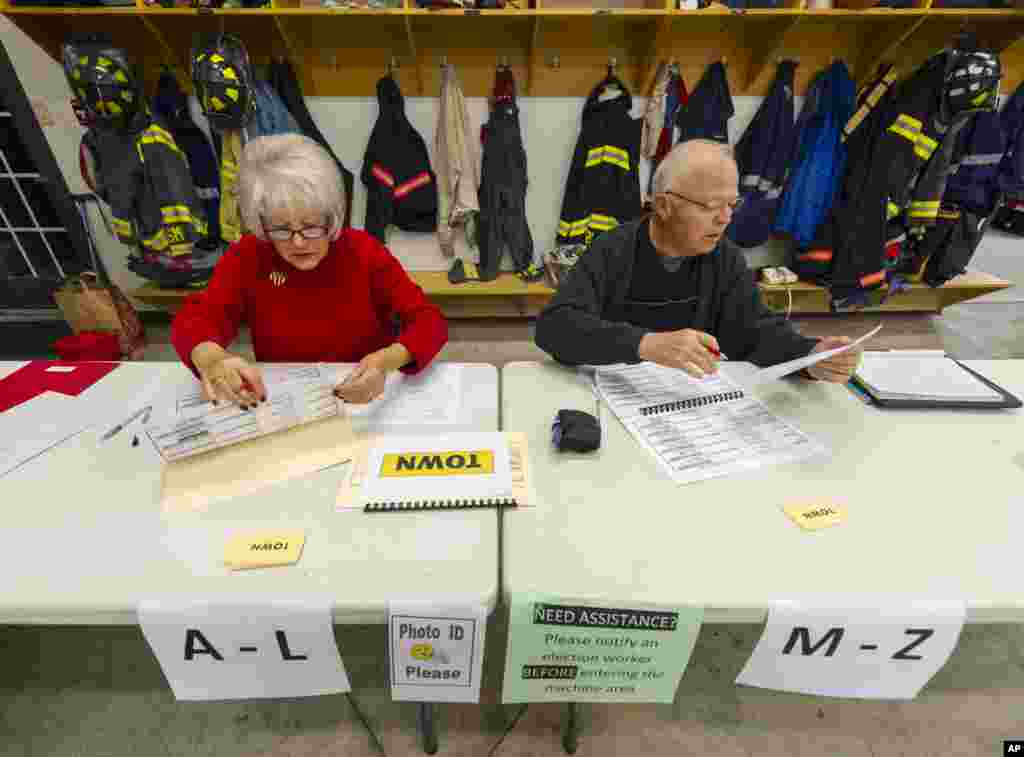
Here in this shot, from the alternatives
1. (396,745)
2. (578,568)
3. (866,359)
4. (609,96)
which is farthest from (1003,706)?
(609,96)

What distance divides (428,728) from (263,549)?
0.65 m

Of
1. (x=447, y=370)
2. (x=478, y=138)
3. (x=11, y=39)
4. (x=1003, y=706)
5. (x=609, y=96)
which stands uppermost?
(x=11, y=39)

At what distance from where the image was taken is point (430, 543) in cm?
71

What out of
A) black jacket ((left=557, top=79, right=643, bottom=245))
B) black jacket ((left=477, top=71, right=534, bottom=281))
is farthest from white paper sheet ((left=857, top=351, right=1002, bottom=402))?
black jacket ((left=477, top=71, right=534, bottom=281))

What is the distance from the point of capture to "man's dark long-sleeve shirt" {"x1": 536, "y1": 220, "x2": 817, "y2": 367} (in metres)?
1.15

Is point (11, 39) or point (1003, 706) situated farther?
point (11, 39)

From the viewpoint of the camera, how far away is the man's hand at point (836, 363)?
103 cm

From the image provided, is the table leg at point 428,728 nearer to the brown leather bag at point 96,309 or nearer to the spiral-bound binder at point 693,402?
the spiral-bound binder at point 693,402

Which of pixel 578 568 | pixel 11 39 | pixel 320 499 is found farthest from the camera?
pixel 11 39

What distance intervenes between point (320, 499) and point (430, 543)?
21cm

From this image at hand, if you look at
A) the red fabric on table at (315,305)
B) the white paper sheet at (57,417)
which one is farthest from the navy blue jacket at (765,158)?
the white paper sheet at (57,417)

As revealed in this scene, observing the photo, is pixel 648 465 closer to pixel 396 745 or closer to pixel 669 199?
pixel 669 199

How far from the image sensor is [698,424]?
97 cm

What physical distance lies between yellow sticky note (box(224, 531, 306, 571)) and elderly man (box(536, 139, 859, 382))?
2.28 feet
